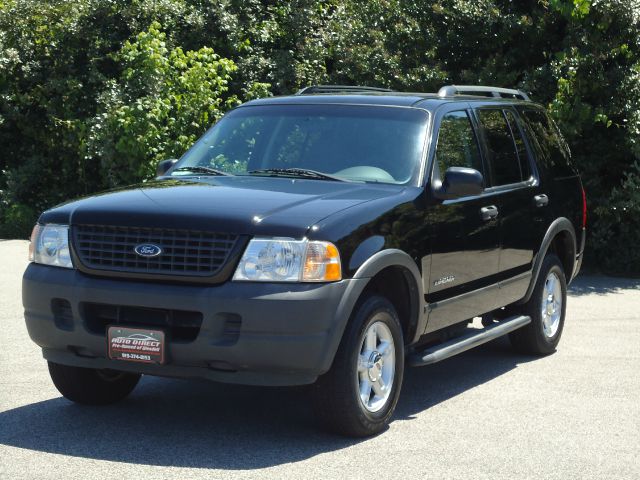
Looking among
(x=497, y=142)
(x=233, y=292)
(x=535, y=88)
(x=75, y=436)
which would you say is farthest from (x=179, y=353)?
(x=535, y=88)

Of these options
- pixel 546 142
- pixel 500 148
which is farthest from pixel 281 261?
pixel 546 142

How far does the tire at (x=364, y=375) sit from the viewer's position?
233 inches

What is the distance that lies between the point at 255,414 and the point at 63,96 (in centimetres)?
1278

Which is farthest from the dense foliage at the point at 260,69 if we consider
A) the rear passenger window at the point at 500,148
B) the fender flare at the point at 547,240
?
the rear passenger window at the point at 500,148

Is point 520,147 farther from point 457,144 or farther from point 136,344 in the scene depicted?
point 136,344

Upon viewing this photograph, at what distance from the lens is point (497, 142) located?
8062mm

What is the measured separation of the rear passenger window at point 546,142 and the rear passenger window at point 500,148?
42cm

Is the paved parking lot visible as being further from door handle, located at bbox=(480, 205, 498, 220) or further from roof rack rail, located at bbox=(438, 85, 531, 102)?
roof rack rail, located at bbox=(438, 85, 531, 102)

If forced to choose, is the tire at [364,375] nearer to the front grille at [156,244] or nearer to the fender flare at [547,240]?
the front grille at [156,244]

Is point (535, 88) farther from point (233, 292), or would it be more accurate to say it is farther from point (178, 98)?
point (233, 292)

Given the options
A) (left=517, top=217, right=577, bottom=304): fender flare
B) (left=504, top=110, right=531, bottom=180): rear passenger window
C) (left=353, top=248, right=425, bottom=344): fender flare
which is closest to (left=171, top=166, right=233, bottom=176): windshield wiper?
(left=353, top=248, right=425, bottom=344): fender flare

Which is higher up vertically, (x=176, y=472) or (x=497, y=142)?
(x=497, y=142)

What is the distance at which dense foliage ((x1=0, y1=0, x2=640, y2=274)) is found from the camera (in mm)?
13688

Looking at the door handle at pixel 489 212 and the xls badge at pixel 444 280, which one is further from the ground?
the door handle at pixel 489 212
